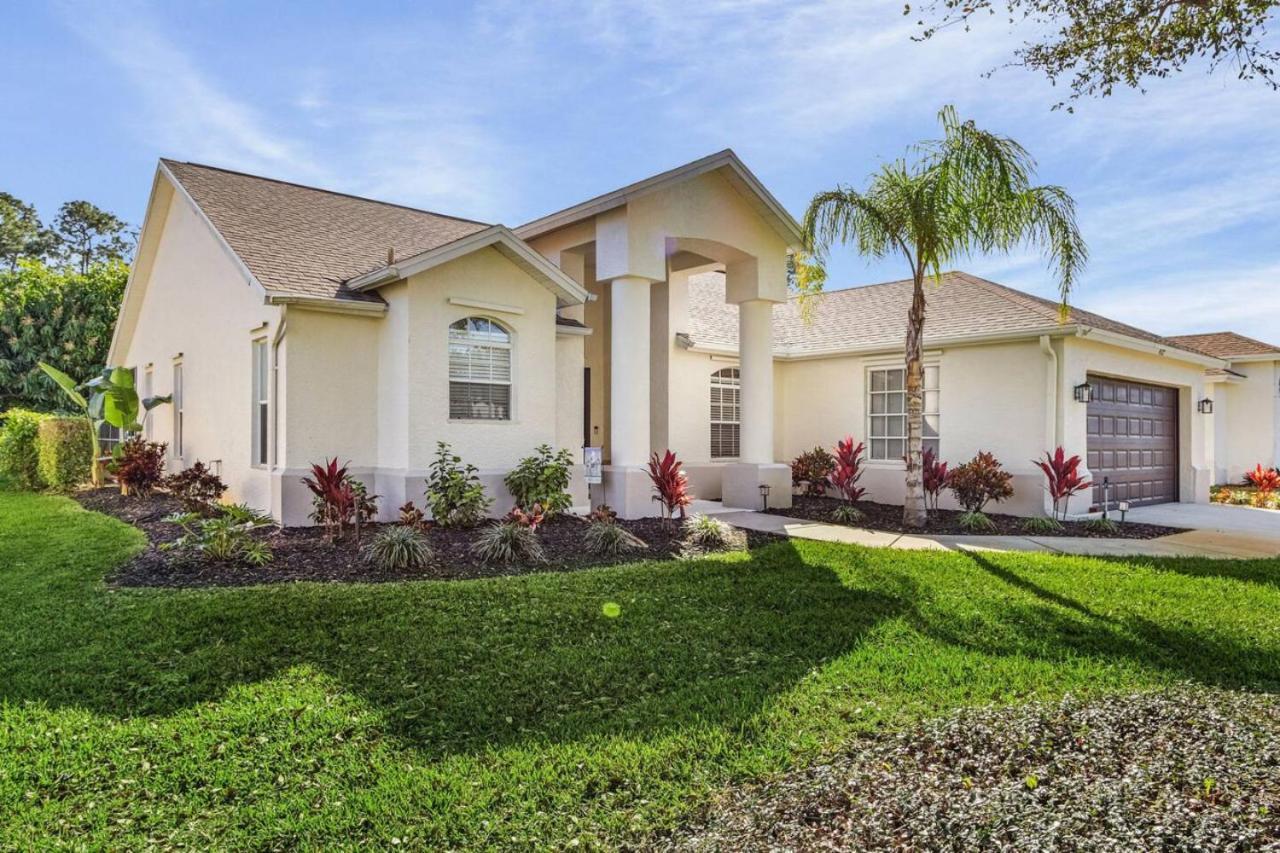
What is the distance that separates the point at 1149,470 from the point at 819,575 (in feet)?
40.9

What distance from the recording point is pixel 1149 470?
1672 centimetres

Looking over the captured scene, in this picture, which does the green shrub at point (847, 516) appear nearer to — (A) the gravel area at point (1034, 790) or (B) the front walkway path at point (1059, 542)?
(B) the front walkway path at point (1059, 542)

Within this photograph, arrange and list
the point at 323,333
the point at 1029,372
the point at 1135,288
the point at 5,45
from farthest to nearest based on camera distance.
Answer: the point at 1135,288 < the point at 1029,372 < the point at 5,45 < the point at 323,333

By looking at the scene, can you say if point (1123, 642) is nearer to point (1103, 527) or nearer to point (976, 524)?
point (976, 524)

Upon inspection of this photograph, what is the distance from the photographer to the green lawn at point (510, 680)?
3.71 m

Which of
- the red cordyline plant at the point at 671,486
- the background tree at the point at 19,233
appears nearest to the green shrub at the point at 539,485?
the red cordyline plant at the point at 671,486

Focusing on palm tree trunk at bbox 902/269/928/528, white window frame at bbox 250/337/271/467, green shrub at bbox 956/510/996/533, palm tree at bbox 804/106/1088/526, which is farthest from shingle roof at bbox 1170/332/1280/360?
white window frame at bbox 250/337/271/467

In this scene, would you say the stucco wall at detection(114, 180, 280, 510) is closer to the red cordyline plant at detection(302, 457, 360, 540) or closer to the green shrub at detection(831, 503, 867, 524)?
the red cordyline plant at detection(302, 457, 360, 540)

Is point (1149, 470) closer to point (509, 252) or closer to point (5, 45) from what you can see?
point (509, 252)

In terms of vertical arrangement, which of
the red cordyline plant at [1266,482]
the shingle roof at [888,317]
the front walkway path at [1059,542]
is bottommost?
the front walkway path at [1059,542]

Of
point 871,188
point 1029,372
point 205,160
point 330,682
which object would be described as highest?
point 205,160

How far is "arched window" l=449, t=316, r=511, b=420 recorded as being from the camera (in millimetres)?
11320

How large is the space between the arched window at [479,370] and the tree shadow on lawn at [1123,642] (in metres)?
7.03

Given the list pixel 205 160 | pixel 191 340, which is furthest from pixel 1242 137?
pixel 205 160
